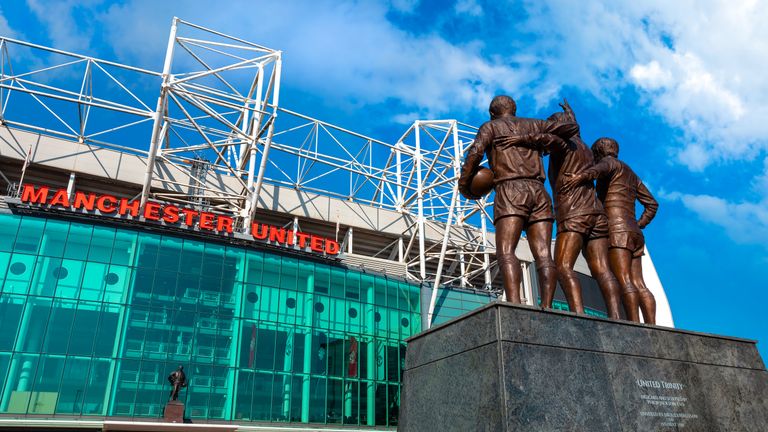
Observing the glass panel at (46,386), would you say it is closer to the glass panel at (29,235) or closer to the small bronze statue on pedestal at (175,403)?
the small bronze statue on pedestal at (175,403)

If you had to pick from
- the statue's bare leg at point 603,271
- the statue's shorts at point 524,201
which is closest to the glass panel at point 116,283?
the statue's shorts at point 524,201

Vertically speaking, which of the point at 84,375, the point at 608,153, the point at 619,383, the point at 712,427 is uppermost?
the point at 608,153

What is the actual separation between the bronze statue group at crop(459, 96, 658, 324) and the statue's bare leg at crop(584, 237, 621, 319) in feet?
0.05

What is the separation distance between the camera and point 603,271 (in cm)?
941

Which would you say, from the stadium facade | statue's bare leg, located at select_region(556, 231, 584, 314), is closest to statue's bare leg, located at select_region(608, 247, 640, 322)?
statue's bare leg, located at select_region(556, 231, 584, 314)

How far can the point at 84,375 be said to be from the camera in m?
25.4

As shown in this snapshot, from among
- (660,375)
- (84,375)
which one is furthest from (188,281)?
(660,375)

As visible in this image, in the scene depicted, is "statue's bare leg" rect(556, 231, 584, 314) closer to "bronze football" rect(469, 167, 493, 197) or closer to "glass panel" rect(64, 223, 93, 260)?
"bronze football" rect(469, 167, 493, 197)

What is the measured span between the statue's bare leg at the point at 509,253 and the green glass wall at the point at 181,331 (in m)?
22.3

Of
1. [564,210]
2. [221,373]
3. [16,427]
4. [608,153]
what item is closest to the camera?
[564,210]

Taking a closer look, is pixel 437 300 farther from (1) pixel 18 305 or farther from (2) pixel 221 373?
(1) pixel 18 305

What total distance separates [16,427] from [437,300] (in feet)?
71.9

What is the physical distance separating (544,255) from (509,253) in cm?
51

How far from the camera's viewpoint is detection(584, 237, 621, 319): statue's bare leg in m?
9.18
